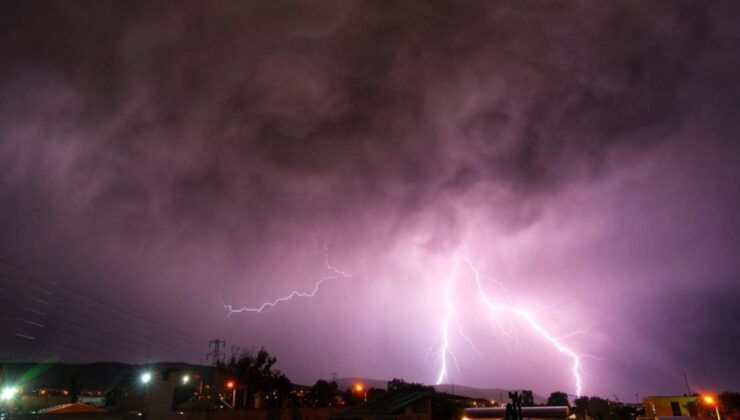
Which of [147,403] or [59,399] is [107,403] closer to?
[59,399]

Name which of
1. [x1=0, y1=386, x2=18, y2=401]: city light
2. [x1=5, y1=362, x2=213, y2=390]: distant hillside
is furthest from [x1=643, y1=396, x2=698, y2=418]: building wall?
[x1=5, y1=362, x2=213, y2=390]: distant hillside

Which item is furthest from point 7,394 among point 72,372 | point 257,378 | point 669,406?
point 72,372

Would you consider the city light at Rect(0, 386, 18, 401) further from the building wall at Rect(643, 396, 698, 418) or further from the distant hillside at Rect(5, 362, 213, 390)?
the distant hillside at Rect(5, 362, 213, 390)

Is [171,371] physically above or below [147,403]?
above

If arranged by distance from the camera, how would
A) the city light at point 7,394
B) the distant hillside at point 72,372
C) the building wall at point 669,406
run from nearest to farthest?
the city light at point 7,394 < the building wall at point 669,406 < the distant hillside at point 72,372

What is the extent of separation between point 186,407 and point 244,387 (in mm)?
27206

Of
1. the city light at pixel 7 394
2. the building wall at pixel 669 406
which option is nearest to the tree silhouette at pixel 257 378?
the city light at pixel 7 394

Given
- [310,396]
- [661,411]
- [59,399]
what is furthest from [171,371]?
[661,411]

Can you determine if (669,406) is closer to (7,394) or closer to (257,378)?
(257,378)

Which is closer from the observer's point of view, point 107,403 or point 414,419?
point 414,419

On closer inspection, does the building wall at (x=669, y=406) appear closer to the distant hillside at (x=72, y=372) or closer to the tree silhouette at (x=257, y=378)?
the tree silhouette at (x=257, y=378)

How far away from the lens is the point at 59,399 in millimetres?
44531

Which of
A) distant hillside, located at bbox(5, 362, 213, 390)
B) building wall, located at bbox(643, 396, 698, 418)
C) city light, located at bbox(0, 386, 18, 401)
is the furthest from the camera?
distant hillside, located at bbox(5, 362, 213, 390)

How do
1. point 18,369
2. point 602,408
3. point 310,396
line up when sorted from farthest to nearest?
point 18,369 < point 310,396 < point 602,408
